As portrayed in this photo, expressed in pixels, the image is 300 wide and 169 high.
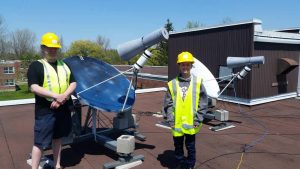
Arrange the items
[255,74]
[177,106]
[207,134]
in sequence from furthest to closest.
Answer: [255,74]
[207,134]
[177,106]

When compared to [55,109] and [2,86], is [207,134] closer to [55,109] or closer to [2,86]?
[55,109]

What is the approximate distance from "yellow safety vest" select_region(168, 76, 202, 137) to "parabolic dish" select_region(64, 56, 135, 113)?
115cm

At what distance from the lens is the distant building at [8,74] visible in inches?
1877

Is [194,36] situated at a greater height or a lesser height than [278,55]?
greater

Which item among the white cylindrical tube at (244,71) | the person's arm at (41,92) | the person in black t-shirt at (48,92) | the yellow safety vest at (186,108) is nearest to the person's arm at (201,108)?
the yellow safety vest at (186,108)

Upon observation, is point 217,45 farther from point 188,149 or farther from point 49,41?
point 49,41

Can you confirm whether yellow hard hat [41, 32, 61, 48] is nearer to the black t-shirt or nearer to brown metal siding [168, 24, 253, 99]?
the black t-shirt

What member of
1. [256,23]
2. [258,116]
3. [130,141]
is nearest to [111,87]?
[130,141]

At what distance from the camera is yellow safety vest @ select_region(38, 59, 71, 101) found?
13.1 ft

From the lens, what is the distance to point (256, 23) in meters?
10.5

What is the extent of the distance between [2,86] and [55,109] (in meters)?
49.0

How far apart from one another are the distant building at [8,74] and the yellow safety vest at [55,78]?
47399mm

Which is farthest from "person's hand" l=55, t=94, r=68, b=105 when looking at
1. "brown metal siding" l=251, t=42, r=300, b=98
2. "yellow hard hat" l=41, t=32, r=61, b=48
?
"brown metal siding" l=251, t=42, r=300, b=98

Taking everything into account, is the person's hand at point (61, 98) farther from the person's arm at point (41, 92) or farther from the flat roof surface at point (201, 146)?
the flat roof surface at point (201, 146)
